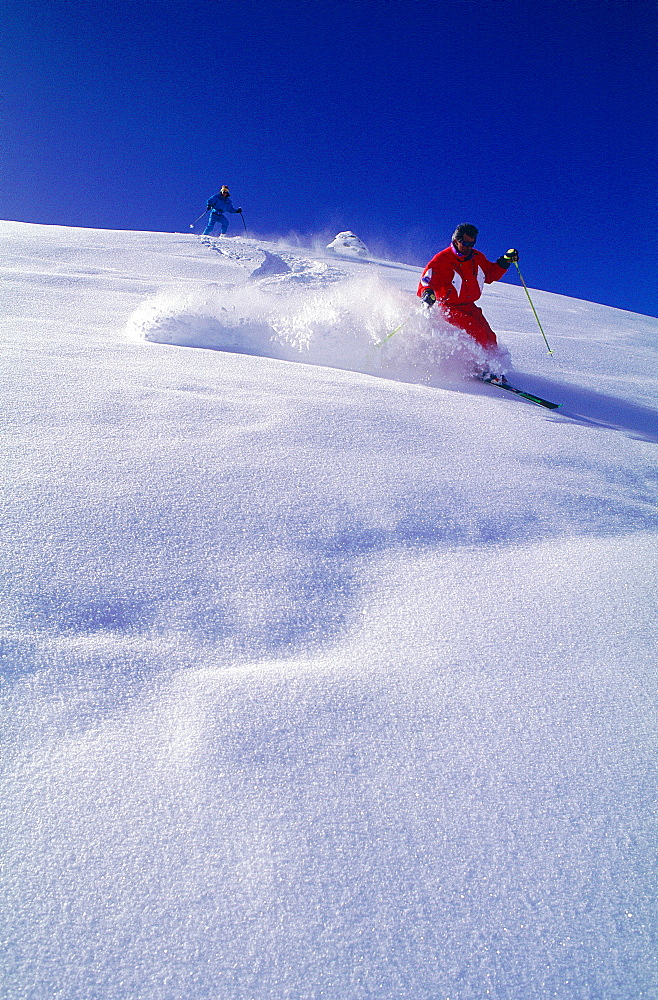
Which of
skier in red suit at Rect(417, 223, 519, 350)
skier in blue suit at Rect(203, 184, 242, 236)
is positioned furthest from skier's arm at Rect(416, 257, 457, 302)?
skier in blue suit at Rect(203, 184, 242, 236)

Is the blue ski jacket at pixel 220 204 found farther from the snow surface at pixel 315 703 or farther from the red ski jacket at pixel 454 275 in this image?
the snow surface at pixel 315 703

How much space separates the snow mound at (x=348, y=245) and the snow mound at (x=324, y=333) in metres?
10.8

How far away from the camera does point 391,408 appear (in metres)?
2.72

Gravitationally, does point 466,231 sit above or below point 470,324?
above

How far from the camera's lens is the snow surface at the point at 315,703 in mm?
754

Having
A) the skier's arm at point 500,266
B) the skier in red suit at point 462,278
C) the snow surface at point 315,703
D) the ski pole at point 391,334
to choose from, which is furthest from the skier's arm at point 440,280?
the snow surface at point 315,703

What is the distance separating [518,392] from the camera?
3.71 meters

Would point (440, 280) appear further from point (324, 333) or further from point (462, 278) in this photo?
point (324, 333)

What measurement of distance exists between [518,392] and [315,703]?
3.19 metres

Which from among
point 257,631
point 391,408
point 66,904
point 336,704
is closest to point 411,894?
point 336,704

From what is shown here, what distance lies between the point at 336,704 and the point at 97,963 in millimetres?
559

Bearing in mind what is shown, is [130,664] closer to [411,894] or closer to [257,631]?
[257,631]

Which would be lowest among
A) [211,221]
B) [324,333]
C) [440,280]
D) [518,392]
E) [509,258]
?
[518,392]

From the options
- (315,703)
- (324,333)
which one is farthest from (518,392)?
(315,703)
